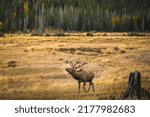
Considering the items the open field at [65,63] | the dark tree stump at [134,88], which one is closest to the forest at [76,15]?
the open field at [65,63]

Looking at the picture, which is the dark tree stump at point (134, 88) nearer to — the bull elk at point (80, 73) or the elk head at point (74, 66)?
the bull elk at point (80, 73)

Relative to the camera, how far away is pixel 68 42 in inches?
287

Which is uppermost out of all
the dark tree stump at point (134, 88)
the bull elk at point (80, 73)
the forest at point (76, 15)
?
the forest at point (76, 15)

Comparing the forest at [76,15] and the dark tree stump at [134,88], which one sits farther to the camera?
the forest at [76,15]

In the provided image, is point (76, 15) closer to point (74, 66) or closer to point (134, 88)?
point (74, 66)

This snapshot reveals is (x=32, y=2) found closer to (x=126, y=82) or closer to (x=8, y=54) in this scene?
(x=8, y=54)

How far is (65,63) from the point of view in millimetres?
7215

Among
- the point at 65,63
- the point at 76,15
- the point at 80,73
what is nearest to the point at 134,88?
the point at 80,73

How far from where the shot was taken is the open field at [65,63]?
280 inches

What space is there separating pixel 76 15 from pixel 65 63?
35.8 inches

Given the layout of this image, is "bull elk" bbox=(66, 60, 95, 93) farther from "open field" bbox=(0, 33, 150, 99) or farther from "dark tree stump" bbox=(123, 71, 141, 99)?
"dark tree stump" bbox=(123, 71, 141, 99)

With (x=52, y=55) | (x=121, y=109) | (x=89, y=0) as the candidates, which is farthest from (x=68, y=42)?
(x=121, y=109)

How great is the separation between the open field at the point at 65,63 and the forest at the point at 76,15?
0.59ft

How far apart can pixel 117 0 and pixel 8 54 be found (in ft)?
7.22
